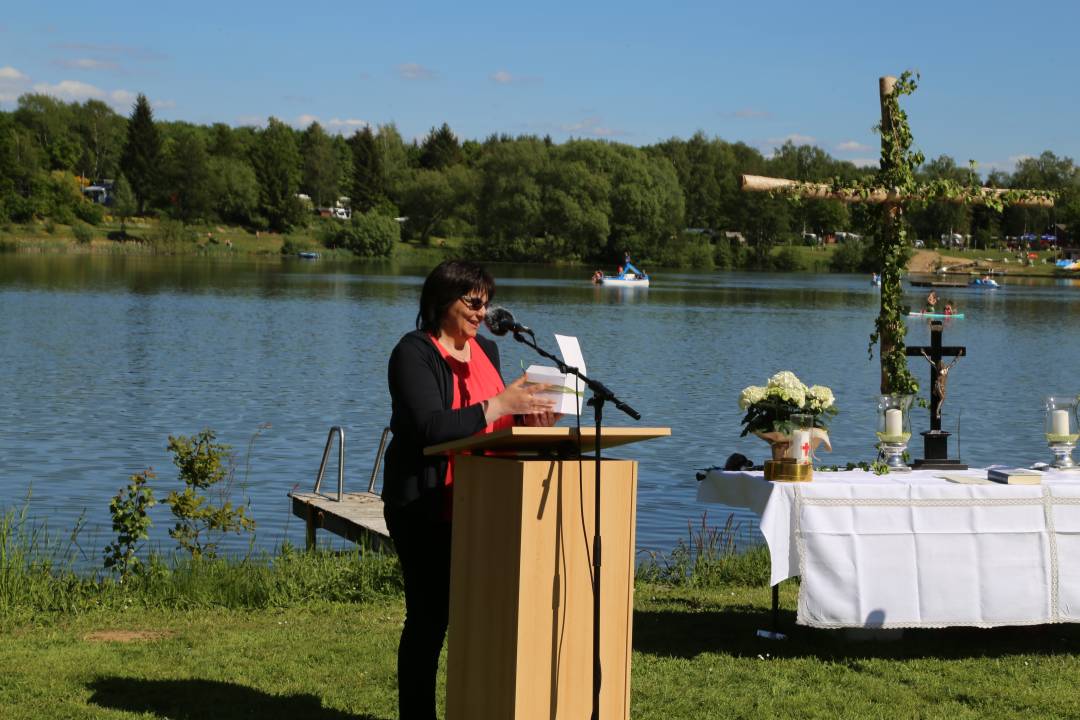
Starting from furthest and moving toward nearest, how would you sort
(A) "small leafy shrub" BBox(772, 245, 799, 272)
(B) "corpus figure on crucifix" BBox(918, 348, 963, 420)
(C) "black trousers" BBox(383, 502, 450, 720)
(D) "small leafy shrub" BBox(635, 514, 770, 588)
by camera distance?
1. (A) "small leafy shrub" BBox(772, 245, 799, 272)
2. (D) "small leafy shrub" BBox(635, 514, 770, 588)
3. (B) "corpus figure on crucifix" BBox(918, 348, 963, 420)
4. (C) "black trousers" BBox(383, 502, 450, 720)

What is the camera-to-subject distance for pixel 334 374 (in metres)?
30.8

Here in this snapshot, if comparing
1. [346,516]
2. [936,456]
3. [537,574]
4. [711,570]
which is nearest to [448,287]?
[537,574]

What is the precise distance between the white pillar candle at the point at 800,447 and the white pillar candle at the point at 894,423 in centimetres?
75

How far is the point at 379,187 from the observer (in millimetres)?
153750

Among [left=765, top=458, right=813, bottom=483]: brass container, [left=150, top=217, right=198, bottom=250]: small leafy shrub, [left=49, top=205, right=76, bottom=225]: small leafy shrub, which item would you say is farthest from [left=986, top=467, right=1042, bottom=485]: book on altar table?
[left=49, top=205, right=76, bottom=225]: small leafy shrub

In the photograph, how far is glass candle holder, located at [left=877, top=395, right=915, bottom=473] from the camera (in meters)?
7.50

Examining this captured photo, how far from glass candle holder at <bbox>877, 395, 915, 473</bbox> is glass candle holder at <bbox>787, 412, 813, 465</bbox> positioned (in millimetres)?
627

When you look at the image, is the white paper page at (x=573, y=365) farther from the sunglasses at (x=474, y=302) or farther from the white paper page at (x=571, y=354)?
the sunglasses at (x=474, y=302)

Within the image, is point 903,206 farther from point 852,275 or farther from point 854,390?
point 852,275

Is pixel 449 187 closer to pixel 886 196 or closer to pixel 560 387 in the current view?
pixel 886 196

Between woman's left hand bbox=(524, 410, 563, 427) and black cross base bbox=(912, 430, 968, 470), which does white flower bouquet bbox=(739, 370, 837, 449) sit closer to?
black cross base bbox=(912, 430, 968, 470)

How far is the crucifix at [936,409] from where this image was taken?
7.66 meters

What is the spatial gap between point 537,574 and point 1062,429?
4.13m

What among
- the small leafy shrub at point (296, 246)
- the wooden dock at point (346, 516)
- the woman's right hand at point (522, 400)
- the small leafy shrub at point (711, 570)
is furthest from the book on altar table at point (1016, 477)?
the small leafy shrub at point (296, 246)
